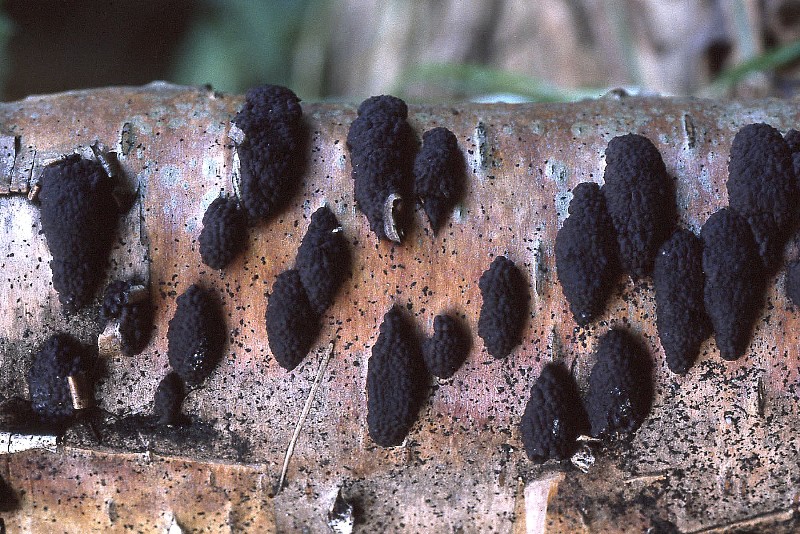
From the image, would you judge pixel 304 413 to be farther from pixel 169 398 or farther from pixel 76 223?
pixel 76 223

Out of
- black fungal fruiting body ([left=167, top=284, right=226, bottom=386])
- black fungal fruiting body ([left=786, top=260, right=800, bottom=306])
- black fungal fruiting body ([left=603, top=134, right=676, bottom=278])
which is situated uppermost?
black fungal fruiting body ([left=603, top=134, right=676, bottom=278])

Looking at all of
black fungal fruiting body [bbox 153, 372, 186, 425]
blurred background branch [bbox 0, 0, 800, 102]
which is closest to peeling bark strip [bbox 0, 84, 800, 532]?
black fungal fruiting body [bbox 153, 372, 186, 425]

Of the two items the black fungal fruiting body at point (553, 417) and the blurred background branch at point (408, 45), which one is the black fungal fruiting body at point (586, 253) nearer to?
the black fungal fruiting body at point (553, 417)

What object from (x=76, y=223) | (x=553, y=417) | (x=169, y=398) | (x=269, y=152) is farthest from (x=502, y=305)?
(x=76, y=223)

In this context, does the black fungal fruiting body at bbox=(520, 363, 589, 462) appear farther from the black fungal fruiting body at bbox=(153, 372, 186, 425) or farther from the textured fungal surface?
the black fungal fruiting body at bbox=(153, 372, 186, 425)

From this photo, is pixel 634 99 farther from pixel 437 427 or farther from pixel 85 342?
pixel 85 342

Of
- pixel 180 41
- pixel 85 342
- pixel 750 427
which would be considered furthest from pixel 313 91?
pixel 750 427
